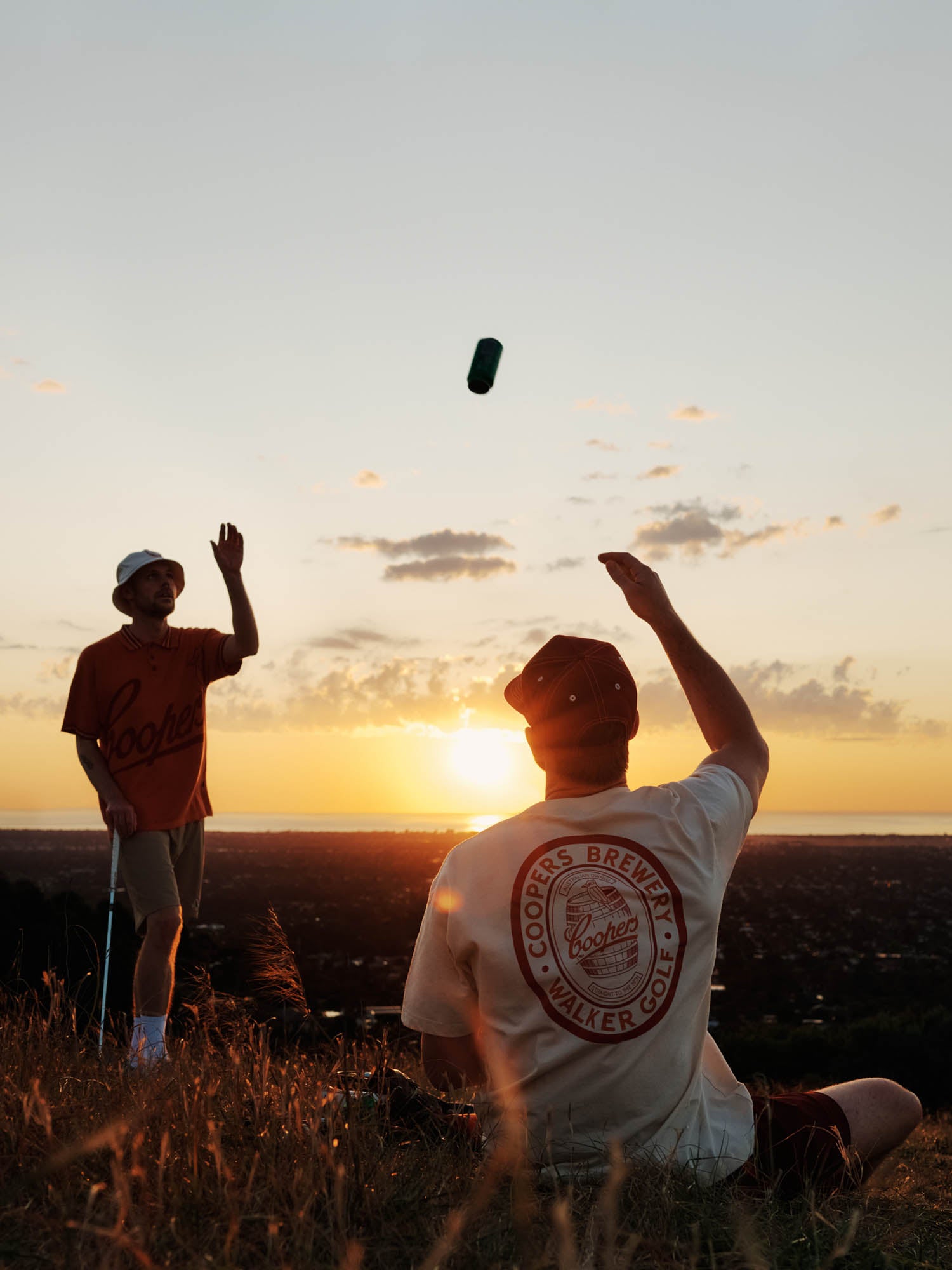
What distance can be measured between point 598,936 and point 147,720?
3.35 metres

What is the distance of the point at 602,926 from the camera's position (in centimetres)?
263

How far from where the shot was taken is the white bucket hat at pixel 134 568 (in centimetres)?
546

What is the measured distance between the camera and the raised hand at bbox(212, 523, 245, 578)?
18.1 feet

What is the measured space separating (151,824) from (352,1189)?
3063 mm

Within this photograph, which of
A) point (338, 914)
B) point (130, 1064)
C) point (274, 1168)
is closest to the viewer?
point (274, 1168)

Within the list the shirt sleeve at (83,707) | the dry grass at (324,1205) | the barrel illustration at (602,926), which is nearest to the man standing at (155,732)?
the shirt sleeve at (83,707)

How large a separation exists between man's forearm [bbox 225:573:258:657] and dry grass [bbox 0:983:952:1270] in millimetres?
2657

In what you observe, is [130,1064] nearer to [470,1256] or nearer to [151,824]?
[151,824]

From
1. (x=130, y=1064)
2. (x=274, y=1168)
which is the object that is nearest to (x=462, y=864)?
(x=274, y=1168)

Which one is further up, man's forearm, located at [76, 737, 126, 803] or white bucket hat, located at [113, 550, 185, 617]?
white bucket hat, located at [113, 550, 185, 617]

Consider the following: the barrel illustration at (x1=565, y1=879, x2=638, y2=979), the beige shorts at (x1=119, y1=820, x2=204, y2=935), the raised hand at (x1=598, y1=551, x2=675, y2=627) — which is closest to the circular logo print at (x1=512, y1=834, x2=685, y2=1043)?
the barrel illustration at (x1=565, y1=879, x2=638, y2=979)

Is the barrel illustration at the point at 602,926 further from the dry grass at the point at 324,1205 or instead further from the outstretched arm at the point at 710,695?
the outstretched arm at the point at 710,695

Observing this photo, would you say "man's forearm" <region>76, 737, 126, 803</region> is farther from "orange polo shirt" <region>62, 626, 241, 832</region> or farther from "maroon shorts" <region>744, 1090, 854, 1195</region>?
"maroon shorts" <region>744, 1090, 854, 1195</region>

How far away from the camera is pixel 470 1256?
2.31 meters
